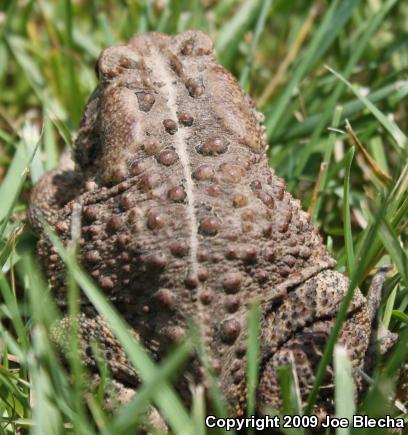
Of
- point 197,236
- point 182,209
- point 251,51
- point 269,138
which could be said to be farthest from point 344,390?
point 251,51

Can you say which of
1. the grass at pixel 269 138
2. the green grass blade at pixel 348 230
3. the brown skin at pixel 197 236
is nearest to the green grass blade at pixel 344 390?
the grass at pixel 269 138

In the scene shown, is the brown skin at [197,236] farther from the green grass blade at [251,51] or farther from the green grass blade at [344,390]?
the green grass blade at [251,51]

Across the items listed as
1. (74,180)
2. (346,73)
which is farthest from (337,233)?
(74,180)

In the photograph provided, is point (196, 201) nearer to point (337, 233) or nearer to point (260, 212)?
point (260, 212)

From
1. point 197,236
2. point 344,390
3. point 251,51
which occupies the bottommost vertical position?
point 344,390

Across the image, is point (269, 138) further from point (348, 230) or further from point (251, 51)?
point (348, 230)

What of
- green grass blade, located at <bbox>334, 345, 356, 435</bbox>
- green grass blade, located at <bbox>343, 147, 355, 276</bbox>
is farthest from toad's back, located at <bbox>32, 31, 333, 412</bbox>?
green grass blade, located at <bbox>334, 345, 356, 435</bbox>
